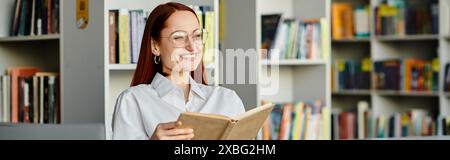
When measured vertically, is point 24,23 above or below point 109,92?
above

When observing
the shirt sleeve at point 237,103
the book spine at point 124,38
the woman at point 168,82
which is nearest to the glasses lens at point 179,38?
the woman at point 168,82

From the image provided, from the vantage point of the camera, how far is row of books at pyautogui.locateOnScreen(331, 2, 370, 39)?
5172mm

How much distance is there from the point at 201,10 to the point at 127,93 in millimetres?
240

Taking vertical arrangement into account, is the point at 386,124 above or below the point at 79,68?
below

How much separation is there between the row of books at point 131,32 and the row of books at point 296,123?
1115 mm

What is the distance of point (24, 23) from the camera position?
10.1 ft

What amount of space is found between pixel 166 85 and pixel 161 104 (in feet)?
0.22

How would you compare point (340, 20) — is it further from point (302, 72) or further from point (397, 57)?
point (302, 72)

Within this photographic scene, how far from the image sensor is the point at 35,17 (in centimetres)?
305

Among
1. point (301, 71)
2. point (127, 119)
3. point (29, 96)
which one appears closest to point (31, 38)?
point (29, 96)

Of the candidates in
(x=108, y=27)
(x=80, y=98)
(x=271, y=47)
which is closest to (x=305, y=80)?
(x=271, y=47)

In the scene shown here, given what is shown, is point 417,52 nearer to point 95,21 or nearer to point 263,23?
point 263,23

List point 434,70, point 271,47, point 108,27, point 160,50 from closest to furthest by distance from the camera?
point 160,50 < point 108,27 < point 271,47 < point 434,70

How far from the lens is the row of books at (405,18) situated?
481 centimetres
